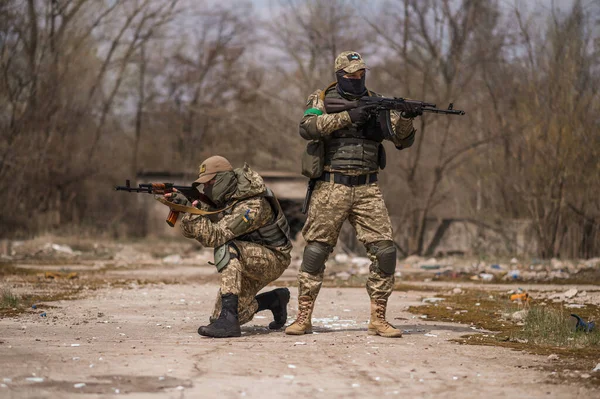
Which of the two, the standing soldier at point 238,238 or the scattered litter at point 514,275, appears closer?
the standing soldier at point 238,238

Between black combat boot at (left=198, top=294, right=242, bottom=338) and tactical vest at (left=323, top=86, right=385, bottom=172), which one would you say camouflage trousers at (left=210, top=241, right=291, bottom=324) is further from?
tactical vest at (left=323, top=86, right=385, bottom=172)

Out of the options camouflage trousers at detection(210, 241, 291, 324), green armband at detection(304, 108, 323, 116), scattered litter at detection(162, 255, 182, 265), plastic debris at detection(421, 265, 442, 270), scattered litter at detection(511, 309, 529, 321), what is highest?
green armband at detection(304, 108, 323, 116)

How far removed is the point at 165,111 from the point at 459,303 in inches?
1178

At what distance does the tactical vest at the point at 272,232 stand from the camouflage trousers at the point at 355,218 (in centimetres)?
31

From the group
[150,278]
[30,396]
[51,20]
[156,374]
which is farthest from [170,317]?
[51,20]

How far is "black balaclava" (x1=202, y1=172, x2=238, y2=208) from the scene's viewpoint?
6.81m

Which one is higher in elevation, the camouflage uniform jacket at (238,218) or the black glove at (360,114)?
the black glove at (360,114)

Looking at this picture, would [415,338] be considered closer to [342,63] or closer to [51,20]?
[342,63]

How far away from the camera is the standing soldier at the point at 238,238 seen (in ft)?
21.7

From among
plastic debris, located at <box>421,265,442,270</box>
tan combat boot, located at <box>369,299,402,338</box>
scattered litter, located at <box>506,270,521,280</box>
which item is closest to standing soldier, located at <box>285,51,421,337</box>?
tan combat boot, located at <box>369,299,402,338</box>

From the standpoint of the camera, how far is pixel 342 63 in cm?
676

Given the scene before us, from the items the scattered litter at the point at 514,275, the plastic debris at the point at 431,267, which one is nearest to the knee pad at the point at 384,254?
the scattered litter at the point at 514,275

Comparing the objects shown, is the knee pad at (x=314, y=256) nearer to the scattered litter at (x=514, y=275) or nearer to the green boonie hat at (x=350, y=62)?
the green boonie hat at (x=350, y=62)

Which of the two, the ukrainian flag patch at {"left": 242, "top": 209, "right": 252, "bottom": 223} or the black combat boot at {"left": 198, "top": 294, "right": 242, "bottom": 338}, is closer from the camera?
the black combat boot at {"left": 198, "top": 294, "right": 242, "bottom": 338}
